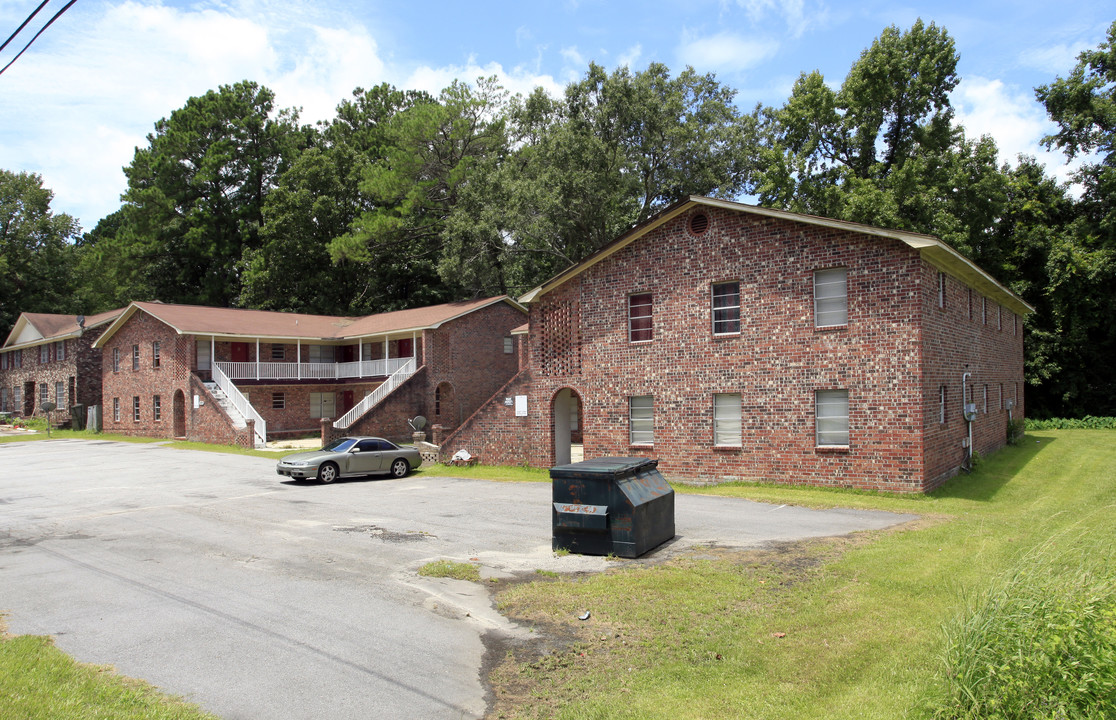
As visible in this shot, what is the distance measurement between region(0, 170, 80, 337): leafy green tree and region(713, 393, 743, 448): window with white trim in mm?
62038

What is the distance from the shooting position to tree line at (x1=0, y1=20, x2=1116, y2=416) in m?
36.2

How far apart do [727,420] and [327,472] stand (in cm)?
1154

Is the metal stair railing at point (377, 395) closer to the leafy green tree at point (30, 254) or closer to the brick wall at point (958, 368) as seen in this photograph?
the brick wall at point (958, 368)

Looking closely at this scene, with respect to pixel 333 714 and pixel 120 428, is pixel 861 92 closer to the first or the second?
pixel 333 714

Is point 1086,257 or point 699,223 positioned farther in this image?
point 1086,257

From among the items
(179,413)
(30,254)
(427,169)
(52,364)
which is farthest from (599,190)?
(30,254)

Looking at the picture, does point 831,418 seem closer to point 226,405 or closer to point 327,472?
point 327,472

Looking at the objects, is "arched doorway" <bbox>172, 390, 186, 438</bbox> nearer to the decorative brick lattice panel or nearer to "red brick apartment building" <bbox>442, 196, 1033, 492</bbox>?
"red brick apartment building" <bbox>442, 196, 1033, 492</bbox>

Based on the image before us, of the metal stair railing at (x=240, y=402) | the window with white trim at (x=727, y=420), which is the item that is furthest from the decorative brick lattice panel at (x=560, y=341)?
the metal stair railing at (x=240, y=402)

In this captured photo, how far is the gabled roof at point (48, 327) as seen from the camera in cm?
4553

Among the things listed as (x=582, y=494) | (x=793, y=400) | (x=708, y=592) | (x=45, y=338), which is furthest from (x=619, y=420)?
(x=45, y=338)

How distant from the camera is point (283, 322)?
41.8m

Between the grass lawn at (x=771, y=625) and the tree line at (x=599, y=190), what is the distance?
2853 cm

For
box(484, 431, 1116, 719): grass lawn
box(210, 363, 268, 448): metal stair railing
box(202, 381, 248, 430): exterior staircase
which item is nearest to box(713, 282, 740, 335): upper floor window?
box(484, 431, 1116, 719): grass lawn
